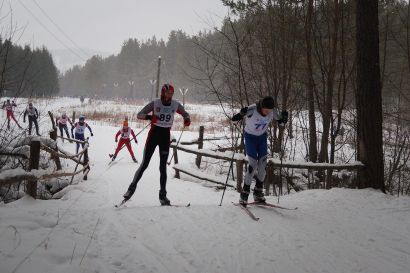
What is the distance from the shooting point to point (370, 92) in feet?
20.6

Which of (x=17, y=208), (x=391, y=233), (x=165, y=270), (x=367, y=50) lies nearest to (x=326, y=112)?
(x=367, y=50)

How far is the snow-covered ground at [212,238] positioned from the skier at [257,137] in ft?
1.64

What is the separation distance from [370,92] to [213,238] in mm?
4598

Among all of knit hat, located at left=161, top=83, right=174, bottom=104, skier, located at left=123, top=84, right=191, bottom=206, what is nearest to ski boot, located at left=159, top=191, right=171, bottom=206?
skier, located at left=123, top=84, right=191, bottom=206

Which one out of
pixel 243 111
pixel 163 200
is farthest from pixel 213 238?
pixel 243 111

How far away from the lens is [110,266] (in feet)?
10.2

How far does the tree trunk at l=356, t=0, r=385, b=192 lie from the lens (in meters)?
6.23

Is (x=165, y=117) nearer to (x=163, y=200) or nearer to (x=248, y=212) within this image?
(x=163, y=200)

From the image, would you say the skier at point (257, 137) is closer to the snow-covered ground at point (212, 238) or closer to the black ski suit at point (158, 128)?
the snow-covered ground at point (212, 238)

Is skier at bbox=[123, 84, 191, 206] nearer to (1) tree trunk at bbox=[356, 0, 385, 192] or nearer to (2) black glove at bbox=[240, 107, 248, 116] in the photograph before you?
(2) black glove at bbox=[240, 107, 248, 116]

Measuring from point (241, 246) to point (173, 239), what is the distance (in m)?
0.89

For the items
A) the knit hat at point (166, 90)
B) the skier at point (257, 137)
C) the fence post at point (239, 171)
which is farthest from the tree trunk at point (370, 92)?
the knit hat at point (166, 90)

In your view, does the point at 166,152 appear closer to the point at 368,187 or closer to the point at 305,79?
the point at 368,187

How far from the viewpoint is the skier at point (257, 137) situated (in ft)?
18.0
